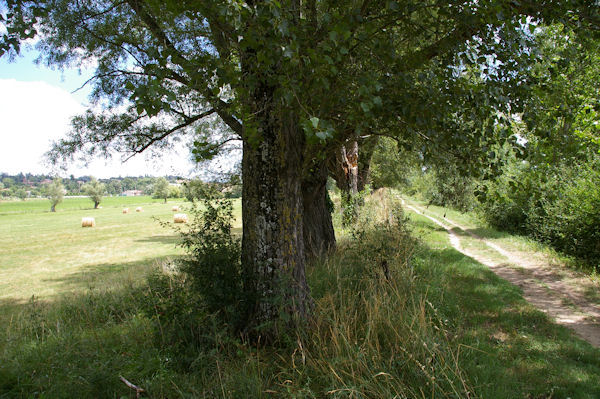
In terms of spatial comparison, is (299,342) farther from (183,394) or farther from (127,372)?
(127,372)

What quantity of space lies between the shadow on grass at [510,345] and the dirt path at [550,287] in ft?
1.14

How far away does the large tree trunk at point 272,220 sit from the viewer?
446 centimetres

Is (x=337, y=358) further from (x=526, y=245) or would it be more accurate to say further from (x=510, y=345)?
(x=526, y=245)

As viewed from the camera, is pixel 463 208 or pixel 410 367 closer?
pixel 410 367

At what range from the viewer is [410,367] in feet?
11.8

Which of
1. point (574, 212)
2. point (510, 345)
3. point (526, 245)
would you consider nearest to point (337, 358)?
point (510, 345)

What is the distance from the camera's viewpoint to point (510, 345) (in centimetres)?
537

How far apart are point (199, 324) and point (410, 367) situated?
2.44 meters

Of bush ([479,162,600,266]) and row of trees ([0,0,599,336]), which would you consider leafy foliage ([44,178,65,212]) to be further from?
bush ([479,162,600,266])

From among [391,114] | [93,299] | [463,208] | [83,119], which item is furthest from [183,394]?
[463,208]

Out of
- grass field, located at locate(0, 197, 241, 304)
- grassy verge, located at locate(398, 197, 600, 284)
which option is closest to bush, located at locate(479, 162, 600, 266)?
grassy verge, located at locate(398, 197, 600, 284)

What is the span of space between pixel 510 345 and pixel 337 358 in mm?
3321

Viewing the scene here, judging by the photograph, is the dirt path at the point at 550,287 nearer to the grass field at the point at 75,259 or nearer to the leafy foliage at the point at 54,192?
the grass field at the point at 75,259

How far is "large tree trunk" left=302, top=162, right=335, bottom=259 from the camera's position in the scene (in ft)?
28.6
